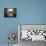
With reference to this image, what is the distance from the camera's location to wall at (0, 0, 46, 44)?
14.6 ft

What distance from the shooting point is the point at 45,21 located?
14.7 feet

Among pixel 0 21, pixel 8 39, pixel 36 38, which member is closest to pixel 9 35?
pixel 8 39

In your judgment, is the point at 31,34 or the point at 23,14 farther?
the point at 23,14

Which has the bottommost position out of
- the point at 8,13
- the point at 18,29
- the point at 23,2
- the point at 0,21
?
the point at 18,29

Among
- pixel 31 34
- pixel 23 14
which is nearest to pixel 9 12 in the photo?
pixel 23 14

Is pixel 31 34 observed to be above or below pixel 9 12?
below

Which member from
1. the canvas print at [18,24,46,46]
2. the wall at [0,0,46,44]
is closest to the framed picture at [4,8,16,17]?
the wall at [0,0,46,44]

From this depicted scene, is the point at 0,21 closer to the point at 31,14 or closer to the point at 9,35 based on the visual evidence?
the point at 9,35

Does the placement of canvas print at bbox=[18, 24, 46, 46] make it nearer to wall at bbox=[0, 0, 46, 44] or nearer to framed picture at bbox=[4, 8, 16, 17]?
wall at bbox=[0, 0, 46, 44]

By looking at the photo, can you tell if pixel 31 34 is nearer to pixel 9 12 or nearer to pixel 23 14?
pixel 23 14

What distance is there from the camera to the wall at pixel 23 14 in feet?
14.6

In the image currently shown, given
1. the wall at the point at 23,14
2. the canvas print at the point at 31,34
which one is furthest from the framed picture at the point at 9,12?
the canvas print at the point at 31,34

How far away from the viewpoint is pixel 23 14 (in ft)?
14.6

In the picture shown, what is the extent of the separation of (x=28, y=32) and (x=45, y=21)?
74 cm
